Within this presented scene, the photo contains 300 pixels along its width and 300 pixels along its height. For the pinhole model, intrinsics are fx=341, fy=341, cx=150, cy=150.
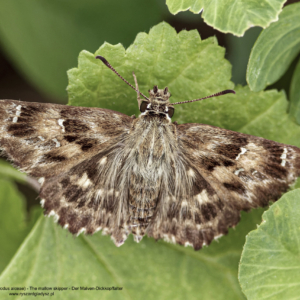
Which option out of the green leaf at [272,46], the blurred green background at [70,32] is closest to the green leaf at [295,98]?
the green leaf at [272,46]

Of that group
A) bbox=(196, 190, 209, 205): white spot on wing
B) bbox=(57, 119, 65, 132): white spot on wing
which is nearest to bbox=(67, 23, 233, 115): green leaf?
bbox=(57, 119, 65, 132): white spot on wing

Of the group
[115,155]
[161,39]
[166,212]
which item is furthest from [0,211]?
[161,39]

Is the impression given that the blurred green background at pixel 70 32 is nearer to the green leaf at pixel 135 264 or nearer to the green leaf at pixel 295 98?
the green leaf at pixel 295 98

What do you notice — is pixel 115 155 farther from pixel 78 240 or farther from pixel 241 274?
pixel 241 274

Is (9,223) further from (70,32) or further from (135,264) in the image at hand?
(70,32)

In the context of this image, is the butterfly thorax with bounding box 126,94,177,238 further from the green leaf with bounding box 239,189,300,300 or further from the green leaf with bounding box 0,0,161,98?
the green leaf with bounding box 0,0,161,98

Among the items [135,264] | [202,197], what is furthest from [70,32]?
[135,264]
